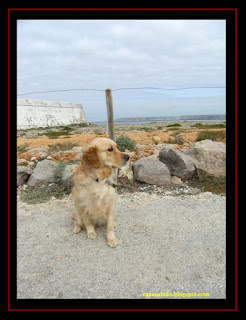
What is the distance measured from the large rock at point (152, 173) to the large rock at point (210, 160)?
922 millimetres

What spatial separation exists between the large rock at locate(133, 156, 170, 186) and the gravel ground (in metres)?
1.21

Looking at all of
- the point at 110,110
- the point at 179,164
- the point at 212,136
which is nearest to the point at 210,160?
the point at 179,164

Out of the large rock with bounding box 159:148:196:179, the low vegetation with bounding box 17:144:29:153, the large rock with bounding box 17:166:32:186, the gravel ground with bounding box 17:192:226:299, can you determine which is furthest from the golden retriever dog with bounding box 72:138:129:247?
the low vegetation with bounding box 17:144:29:153

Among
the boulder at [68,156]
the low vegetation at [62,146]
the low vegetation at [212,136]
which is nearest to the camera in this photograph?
the boulder at [68,156]

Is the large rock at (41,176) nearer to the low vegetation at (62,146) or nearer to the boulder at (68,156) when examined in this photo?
the boulder at (68,156)

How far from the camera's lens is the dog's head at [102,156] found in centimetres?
367

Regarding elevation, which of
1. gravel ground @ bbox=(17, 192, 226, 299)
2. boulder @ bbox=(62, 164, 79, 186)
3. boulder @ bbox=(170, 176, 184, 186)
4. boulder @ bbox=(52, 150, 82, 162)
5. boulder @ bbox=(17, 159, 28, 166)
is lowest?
gravel ground @ bbox=(17, 192, 226, 299)

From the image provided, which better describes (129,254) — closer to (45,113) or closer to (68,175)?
(68,175)

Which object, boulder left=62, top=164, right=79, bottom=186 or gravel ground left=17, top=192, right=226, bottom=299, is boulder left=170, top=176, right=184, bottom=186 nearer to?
gravel ground left=17, top=192, right=226, bottom=299

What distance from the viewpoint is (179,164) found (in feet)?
21.8

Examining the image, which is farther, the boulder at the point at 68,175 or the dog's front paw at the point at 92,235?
the boulder at the point at 68,175

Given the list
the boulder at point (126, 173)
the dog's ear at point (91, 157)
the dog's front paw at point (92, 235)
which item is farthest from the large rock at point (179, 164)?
the dog's ear at point (91, 157)

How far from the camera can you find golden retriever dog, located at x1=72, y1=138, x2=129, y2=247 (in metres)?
3.70

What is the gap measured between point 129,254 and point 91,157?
1.49 m
